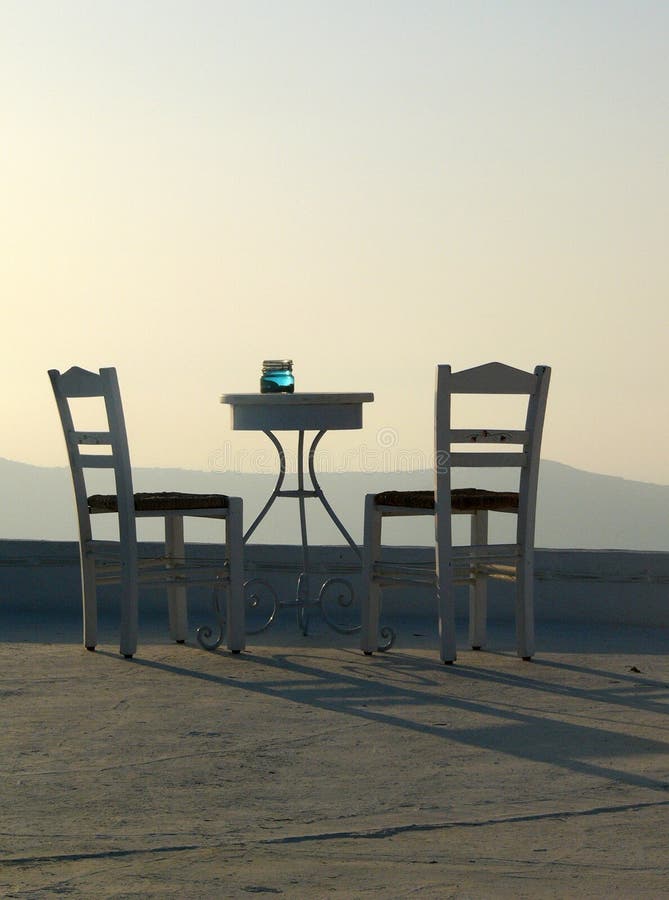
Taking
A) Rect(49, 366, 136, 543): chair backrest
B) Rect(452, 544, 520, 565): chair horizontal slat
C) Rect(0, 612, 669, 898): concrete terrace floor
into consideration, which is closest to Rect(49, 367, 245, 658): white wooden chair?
Rect(49, 366, 136, 543): chair backrest

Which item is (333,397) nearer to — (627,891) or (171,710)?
(171,710)

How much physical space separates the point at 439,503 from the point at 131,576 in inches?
41.0

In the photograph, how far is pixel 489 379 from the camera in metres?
4.20

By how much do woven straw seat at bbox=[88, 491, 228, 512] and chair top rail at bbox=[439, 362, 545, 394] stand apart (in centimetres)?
88

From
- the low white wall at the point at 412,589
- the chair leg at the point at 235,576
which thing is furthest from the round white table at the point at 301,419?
the low white wall at the point at 412,589

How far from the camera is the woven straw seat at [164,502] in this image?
435 cm

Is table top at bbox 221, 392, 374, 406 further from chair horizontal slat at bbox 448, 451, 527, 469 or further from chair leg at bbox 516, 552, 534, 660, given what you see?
chair leg at bbox 516, 552, 534, 660

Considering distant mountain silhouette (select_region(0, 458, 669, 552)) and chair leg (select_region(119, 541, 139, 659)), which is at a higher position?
distant mountain silhouette (select_region(0, 458, 669, 552))

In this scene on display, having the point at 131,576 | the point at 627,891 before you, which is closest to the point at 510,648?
the point at 131,576

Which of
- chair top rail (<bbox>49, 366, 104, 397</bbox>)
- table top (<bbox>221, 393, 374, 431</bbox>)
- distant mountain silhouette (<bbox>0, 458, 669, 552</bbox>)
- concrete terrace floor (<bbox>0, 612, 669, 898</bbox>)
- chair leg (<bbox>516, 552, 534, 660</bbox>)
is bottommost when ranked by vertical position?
concrete terrace floor (<bbox>0, 612, 669, 898</bbox>)

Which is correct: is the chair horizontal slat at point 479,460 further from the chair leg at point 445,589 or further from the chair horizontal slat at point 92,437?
the chair horizontal slat at point 92,437

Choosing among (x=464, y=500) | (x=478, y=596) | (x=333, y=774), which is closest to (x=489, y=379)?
(x=464, y=500)

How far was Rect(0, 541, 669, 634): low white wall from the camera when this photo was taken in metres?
5.12

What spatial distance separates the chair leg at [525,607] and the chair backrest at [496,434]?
0.09 metres
